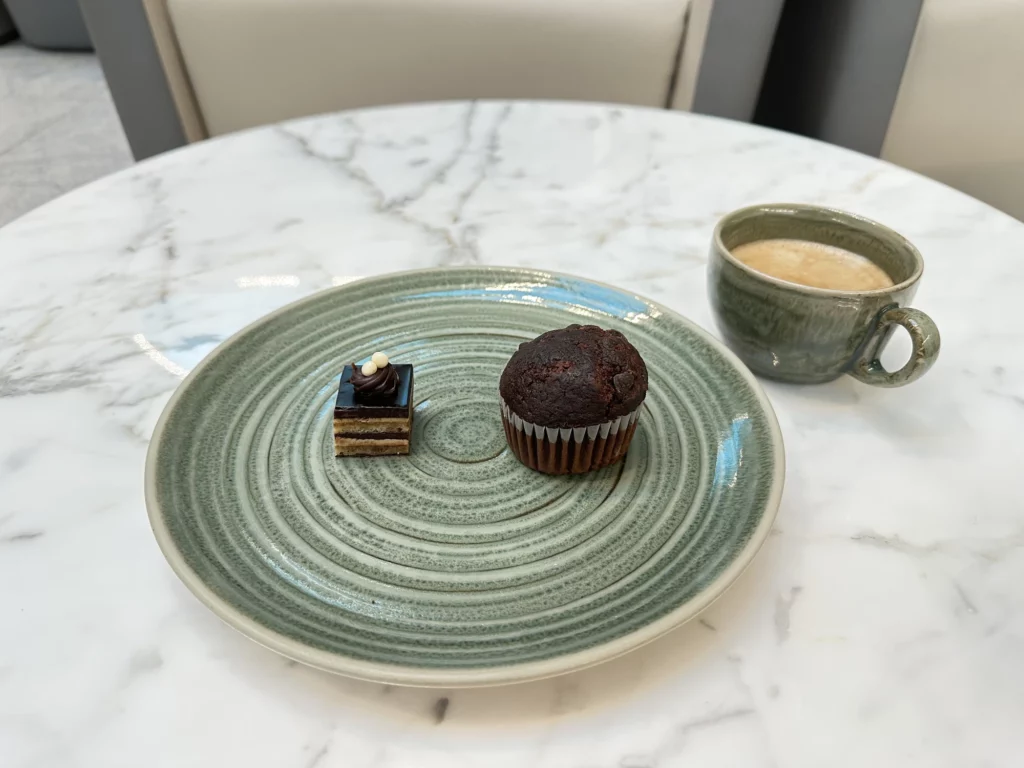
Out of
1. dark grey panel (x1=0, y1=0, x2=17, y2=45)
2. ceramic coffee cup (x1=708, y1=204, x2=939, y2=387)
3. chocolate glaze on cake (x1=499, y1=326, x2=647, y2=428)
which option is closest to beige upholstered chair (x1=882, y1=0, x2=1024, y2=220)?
ceramic coffee cup (x1=708, y1=204, x2=939, y2=387)

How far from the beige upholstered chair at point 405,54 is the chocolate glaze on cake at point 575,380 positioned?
126cm

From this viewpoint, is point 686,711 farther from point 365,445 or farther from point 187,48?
point 187,48

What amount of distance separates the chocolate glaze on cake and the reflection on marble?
2750 millimetres

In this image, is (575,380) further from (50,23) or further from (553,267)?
(50,23)

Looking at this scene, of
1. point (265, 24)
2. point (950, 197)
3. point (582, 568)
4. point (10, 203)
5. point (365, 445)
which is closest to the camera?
point (582, 568)

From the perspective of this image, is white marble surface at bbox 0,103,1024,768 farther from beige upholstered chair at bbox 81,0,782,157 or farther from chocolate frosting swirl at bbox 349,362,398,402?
beige upholstered chair at bbox 81,0,782,157

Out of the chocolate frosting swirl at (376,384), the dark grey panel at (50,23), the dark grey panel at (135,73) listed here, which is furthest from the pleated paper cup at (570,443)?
the dark grey panel at (50,23)

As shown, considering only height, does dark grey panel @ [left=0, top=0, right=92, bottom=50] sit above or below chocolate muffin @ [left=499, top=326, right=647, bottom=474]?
below

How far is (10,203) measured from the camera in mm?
2902

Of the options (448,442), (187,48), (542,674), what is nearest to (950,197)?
(448,442)

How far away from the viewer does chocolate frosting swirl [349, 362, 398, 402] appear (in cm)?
72

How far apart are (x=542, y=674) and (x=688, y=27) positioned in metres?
1.70

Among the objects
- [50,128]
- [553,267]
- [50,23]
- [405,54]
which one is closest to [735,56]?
[405,54]

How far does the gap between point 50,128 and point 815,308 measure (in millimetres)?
3722
